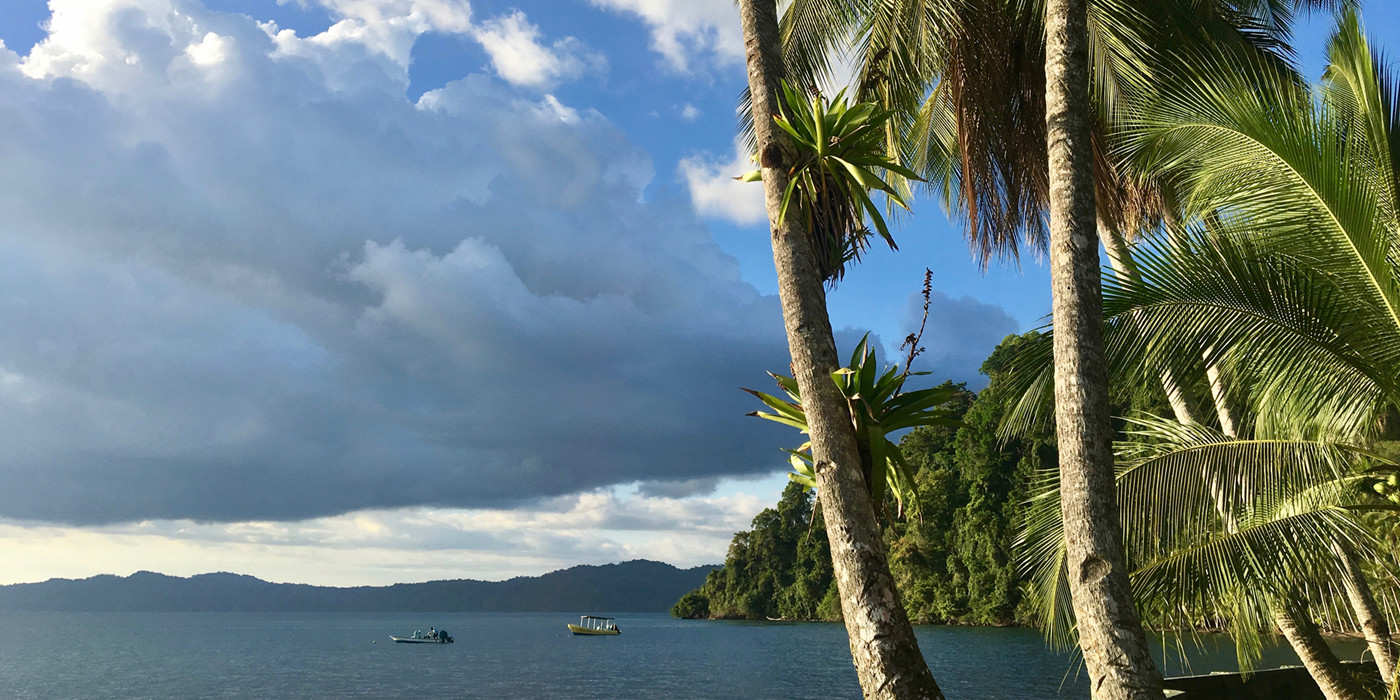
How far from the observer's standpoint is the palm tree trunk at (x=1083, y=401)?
150 inches

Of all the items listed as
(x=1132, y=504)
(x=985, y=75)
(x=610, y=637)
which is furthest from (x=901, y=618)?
(x=610, y=637)

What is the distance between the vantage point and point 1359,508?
18.5 feet

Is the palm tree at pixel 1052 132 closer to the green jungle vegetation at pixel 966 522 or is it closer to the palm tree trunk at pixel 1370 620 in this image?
the palm tree trunk at pixel 1370 620

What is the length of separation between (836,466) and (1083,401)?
5.25 ft

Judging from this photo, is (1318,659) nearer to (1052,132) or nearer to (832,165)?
(1052,132)

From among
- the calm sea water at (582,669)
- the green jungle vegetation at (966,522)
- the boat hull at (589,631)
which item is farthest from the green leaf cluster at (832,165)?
the boat hull at (589,631)

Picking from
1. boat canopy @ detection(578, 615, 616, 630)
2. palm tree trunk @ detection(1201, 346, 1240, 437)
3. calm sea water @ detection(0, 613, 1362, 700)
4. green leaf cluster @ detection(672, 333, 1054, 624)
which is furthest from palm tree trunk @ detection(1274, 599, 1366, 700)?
boat canopy @ detection(578, 615, 616, 630)

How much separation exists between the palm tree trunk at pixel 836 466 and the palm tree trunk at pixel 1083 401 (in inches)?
43.9

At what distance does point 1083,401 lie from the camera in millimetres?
4309

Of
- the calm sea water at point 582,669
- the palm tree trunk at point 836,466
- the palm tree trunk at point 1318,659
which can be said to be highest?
the palm tree trunk at point 836,466

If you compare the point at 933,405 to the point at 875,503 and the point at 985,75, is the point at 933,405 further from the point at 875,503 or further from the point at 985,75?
the point at 985,75

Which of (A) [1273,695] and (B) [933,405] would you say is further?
(A) [1273,695]

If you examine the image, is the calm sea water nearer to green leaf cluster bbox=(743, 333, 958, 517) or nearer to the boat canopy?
the boat canopy

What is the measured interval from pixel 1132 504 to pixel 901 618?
3791 millimetres
